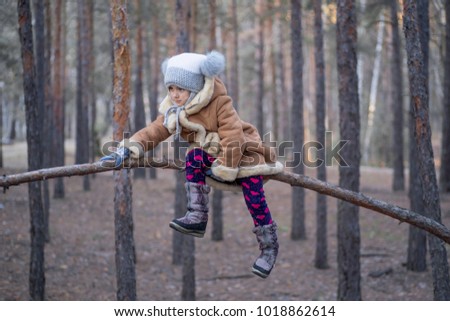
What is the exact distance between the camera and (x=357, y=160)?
33.8 feet

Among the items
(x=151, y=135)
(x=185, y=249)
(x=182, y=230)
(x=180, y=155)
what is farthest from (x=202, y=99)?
(x=180, y=155)

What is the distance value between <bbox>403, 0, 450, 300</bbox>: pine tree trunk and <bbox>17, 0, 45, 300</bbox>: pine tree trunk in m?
6.11

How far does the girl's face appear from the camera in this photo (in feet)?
17.5

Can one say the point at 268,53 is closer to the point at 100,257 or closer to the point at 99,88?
the point at 99,88

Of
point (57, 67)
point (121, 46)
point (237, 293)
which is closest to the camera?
point (121, 46)

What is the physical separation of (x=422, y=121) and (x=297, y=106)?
946 cm

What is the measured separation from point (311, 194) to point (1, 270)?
13.5 meters

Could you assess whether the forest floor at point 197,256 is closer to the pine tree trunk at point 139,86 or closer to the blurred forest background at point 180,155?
the blurred forest background at point 180,155

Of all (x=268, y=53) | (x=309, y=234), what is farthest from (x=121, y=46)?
(x=268, y=53)

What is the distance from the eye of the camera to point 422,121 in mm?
7379

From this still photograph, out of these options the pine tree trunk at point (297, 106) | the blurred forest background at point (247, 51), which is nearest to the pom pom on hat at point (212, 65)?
the pine tree trunk at point (297, 106)

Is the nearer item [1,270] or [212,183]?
[212,183]

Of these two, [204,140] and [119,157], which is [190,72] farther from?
[119,157]

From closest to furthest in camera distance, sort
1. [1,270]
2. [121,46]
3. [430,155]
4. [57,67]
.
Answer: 1. [430,155]
2. [121,46]
3. [1,270]
4. [57,67]
